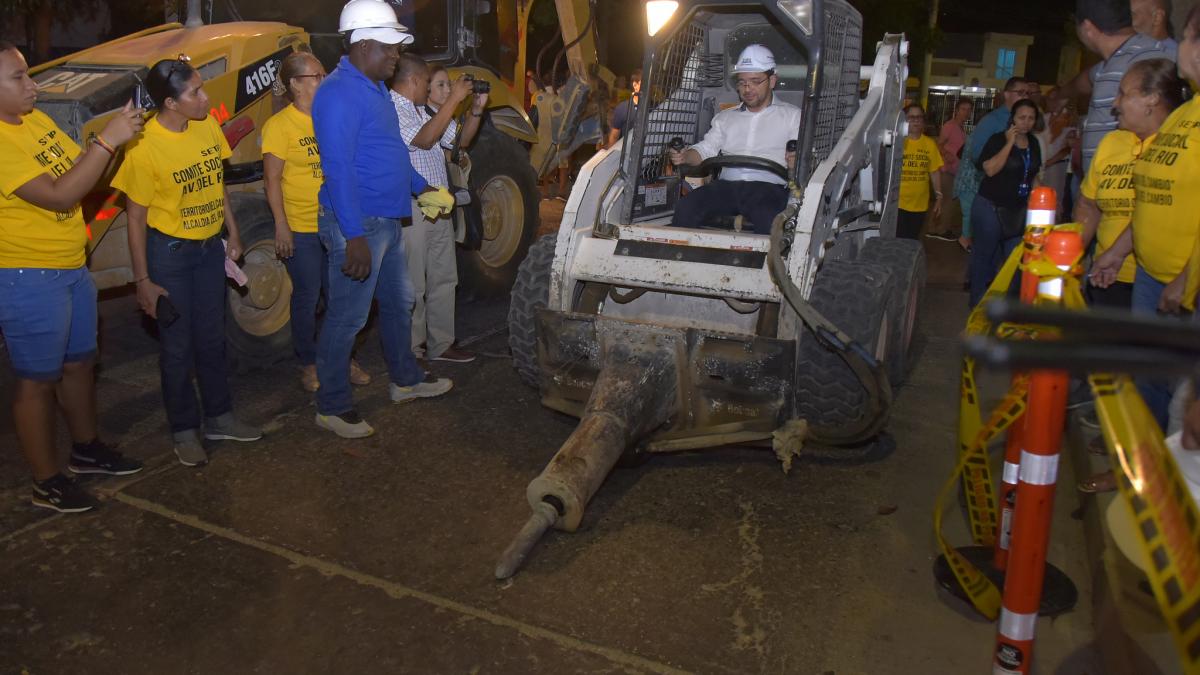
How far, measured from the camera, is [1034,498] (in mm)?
2305

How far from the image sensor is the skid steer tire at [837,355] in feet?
13.9

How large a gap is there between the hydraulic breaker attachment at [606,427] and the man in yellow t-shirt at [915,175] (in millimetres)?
4474

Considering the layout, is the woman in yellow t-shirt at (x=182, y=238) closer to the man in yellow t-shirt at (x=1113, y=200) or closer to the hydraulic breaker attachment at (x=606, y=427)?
the hydraulic breaker attachment at (x=606, y=427)

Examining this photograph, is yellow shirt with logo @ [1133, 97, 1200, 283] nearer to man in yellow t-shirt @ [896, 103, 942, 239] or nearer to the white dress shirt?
the white dress shirt

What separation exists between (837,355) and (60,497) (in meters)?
3.41

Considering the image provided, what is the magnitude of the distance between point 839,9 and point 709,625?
3469 mm

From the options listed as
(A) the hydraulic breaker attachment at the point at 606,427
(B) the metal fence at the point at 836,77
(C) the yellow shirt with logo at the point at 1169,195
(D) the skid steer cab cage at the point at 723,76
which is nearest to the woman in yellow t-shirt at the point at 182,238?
(A) the hydraulic breaker attachment at the point at 606,427

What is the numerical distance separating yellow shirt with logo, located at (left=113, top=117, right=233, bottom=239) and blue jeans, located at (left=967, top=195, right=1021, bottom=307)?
17.2ft

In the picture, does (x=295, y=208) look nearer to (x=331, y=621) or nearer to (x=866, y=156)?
(x=331, y=621)

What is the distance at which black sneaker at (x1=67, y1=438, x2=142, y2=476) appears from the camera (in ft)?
14.1

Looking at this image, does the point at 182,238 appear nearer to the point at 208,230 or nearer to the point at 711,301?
the point at 208,230

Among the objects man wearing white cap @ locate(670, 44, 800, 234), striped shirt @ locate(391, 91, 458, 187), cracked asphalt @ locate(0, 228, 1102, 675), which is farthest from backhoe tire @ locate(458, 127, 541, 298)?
cracked asphalt @ locate(0, 228, 1102, 675)

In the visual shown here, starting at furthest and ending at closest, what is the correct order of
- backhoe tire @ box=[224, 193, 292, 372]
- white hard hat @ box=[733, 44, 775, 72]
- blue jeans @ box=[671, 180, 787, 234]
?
1. backhoe tire @ box=[224, 193, 292, 372]
2. white hard hat @ box=[733, 44, 775, 72]
3. blue jeans @ box=[671, 180, 787, 234]

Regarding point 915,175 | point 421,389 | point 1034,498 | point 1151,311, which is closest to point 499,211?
point 421,389
